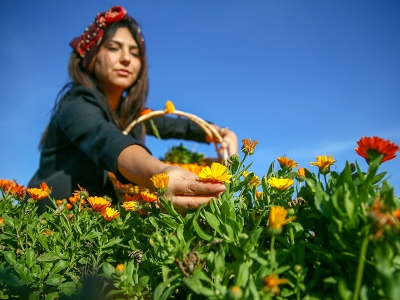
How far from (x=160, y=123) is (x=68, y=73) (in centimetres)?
108

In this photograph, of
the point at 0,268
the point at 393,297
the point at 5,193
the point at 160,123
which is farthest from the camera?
the point at 160,123

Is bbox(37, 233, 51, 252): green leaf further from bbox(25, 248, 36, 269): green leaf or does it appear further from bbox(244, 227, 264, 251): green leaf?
bbox(244, 227, 264, 251): green leaf

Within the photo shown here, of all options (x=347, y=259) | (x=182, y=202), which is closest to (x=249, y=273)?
A: (x=347, y=259)

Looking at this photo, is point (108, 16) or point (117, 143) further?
point (108, 16)

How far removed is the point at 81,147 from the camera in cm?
175

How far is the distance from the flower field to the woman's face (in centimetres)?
157

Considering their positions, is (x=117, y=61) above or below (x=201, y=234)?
above

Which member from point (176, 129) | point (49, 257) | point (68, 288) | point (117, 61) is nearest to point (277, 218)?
point (68, 288)

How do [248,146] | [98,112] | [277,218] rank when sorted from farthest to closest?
[98,112], [248,146], [277,218]

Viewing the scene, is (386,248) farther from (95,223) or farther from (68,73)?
(68,73)

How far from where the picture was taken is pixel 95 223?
1.10m

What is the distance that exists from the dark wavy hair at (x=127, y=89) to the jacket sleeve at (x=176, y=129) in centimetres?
44

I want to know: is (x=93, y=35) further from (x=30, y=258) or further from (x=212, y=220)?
(x=212, y=220)

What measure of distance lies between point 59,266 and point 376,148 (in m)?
0.84
